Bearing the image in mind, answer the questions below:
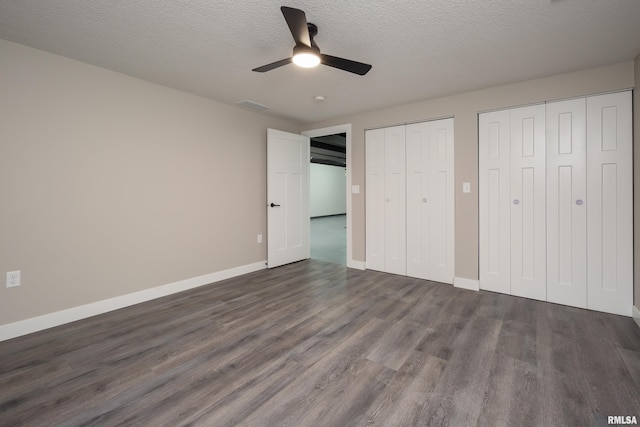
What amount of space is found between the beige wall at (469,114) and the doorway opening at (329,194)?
313 mm

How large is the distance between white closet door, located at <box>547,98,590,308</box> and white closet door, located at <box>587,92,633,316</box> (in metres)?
0.05

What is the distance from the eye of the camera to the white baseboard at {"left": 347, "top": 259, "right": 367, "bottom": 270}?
455 cm

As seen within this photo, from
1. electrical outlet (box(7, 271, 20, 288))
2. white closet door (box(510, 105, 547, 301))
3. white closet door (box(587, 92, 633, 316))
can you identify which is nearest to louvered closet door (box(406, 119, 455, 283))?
white closet door (box(510, 105, 547, 301))

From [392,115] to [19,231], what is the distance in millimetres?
4218

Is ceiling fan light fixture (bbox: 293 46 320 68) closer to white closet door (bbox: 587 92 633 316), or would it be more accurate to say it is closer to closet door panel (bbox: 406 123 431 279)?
closet door panel (bbox: 406 123 431 279)

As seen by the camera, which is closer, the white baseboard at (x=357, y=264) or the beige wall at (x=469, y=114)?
the beige wall at (x=469, y=114)

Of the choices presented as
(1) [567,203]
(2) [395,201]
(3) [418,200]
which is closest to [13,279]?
(2) [395,201]

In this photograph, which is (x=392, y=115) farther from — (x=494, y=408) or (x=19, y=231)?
(x=19, y=231)

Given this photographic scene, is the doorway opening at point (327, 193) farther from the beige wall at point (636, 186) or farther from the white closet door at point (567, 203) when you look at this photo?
the beige wall at point (636, 186)

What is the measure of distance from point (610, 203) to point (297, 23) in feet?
10.8

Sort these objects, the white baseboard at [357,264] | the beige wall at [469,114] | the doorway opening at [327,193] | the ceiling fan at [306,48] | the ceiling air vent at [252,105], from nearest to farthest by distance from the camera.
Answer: the ceiling fan at [306,48] < the beige wall at [469,114] < the ceiling air vent at [252,105] < the white baseboard at [357,264] < the doorway opening at [327,193]

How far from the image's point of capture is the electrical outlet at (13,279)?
2.41 metres

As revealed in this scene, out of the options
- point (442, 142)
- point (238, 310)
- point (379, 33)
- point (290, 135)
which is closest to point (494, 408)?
point (238, 310)

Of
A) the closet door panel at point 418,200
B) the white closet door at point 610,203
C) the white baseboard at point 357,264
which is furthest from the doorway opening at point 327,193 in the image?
the white closet door at point 610,203
